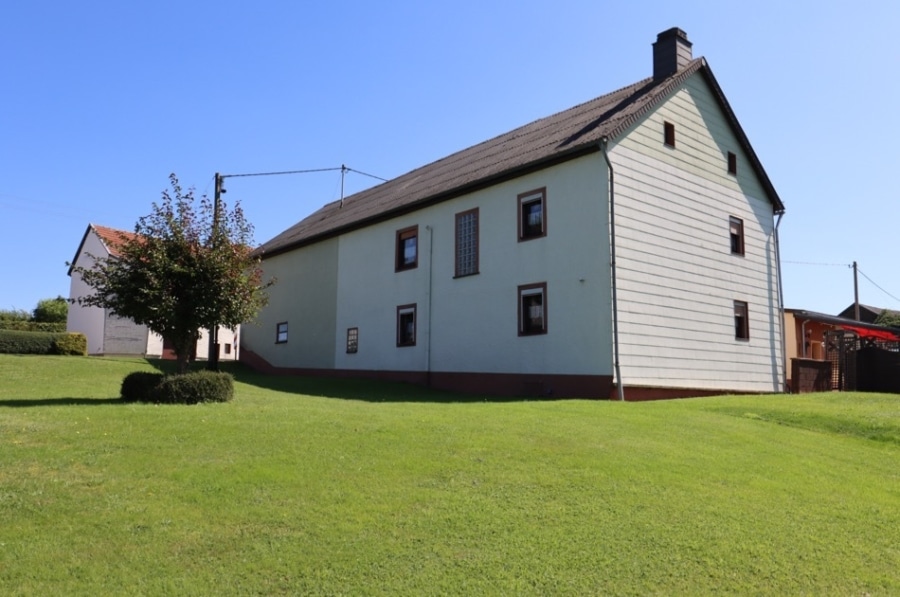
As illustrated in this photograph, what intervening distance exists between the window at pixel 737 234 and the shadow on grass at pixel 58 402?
60.3 ft

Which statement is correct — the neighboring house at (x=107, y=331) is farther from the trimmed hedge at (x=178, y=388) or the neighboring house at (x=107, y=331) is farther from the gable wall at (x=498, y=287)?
the trimmed hedge at (x=178, y=388)

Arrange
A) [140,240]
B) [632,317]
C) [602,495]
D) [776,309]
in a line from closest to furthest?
[602,495], [140,240], [632,317], [776,309]

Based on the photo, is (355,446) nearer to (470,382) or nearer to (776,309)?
(470,382)

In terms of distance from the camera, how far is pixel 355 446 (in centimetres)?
900

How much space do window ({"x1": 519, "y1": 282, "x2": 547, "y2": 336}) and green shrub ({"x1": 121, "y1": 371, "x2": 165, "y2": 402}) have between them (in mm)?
9969

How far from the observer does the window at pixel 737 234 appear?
74.4ft

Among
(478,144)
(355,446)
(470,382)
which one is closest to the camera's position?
(355,446)

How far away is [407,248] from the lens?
25.2 m

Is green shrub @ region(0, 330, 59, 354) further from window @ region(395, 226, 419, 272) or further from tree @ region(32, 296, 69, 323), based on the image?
tree @ region(32, 296, 69, 323)

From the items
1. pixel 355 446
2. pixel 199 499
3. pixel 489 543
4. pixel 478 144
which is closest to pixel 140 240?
pixel 355 446

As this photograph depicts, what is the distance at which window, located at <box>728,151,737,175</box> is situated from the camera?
75.6 ft

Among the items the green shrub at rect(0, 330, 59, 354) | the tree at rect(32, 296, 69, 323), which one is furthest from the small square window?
the tree at rect(32, 296, 69, 323)

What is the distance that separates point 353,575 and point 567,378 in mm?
13701

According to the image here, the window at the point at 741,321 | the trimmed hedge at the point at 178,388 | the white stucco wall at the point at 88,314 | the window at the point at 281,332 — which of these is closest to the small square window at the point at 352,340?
the window at the point at 281,332
